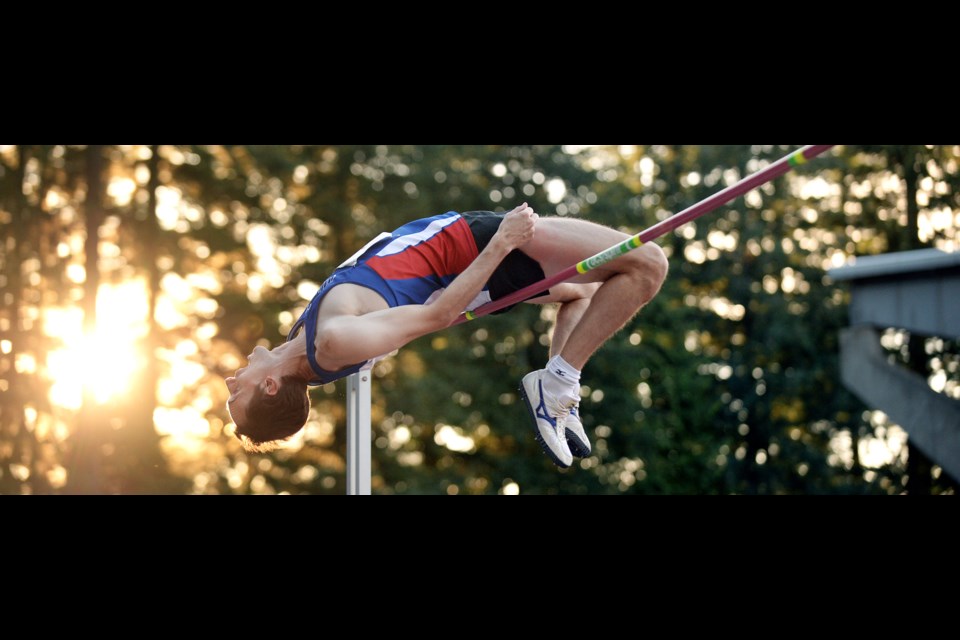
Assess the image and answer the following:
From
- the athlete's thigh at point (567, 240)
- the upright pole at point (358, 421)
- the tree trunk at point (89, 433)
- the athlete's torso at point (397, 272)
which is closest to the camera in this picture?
the athlete's torso at point (397, 272)

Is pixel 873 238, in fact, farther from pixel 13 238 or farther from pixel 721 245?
pixel 13 238

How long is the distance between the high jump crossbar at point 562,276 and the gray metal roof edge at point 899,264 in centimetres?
477

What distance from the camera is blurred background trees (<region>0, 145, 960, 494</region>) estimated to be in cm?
1227

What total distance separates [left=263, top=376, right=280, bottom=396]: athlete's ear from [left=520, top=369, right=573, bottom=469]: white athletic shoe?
0.89m

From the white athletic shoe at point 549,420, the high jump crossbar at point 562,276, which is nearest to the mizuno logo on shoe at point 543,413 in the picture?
the white athletic shoe at point 549,420

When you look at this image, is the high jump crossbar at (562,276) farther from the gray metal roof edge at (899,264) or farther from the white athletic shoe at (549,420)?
the gray metal roof edge at (899,264)

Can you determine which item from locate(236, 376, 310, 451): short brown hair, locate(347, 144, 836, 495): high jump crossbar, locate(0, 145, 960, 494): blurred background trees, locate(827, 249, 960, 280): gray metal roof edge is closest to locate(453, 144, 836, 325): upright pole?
locate(347, 144, 836, 495): high jump crossbar

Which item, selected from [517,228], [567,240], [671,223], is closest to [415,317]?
[517,228]

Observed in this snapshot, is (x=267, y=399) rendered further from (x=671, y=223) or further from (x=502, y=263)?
(x=671, y=223)

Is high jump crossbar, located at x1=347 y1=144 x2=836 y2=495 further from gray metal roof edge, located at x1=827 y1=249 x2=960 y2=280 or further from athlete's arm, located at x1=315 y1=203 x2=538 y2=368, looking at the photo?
gray metal roof edge, located at x1=827 y1=249 x2=960 y2=280

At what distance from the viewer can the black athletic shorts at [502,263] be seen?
3.94m

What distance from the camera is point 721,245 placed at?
13906 millimetres

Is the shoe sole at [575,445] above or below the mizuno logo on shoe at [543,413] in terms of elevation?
below

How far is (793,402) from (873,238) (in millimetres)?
2341
